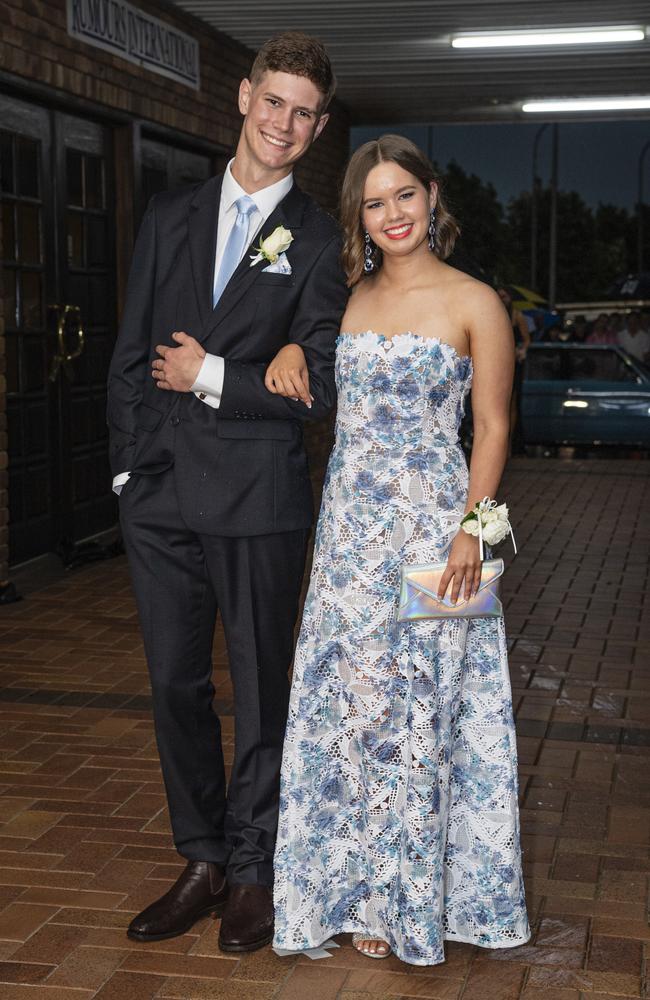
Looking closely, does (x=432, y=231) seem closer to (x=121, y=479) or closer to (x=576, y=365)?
(x=121, y=479)

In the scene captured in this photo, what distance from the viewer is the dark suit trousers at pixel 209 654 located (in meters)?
3.44

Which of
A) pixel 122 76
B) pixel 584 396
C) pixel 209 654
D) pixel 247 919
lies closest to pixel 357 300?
pixel 209 654

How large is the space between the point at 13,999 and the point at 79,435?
21.0 feet

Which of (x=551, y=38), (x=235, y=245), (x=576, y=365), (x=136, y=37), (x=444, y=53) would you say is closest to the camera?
(x=235, y=245)

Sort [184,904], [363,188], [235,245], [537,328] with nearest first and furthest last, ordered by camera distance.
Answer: [363,188], [235,245], [184,904], [537,328]

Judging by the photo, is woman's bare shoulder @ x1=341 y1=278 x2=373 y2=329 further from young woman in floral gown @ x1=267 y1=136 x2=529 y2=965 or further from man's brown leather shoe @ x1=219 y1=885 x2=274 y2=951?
man's brown leather shoe @ x1=219 y1=885 x2=274 y2=951

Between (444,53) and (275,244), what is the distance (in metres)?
9.50

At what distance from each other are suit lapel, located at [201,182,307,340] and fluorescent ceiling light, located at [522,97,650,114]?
1214 centimetres

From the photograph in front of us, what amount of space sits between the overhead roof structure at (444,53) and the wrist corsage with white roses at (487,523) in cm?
755

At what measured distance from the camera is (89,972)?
3.37 m

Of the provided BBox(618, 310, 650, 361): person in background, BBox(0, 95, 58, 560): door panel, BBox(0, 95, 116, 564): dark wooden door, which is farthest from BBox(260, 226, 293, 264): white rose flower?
BBox(618, 310, 650, 361): person in background

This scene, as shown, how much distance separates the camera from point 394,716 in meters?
3.37

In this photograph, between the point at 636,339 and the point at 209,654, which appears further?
the point at 636,339

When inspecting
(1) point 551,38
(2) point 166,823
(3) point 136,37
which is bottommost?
(2) point 166,823
